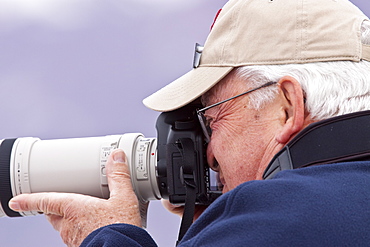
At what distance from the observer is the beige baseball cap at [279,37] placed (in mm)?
823

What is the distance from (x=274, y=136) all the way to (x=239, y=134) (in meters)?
0.07

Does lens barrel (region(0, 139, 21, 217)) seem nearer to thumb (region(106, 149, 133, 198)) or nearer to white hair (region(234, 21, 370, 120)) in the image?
thumb (region(106, 149, 133, 198))

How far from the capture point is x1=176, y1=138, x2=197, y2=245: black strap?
1.00 meters

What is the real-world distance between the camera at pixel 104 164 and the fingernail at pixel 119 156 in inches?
0.6

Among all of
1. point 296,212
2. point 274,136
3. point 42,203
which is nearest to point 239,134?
point 274,136

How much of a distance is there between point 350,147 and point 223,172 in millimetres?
267

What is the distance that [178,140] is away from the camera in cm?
103

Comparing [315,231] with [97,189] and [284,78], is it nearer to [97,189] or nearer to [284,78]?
[284,78]

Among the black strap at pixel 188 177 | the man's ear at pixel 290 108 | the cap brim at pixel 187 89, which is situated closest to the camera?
the man's ear at pixel 290 108

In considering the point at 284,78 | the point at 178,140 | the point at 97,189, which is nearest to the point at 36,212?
the point at 97,189

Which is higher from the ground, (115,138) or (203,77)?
(203,77)

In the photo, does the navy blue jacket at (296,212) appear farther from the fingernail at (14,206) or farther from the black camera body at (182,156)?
the fingernail at (14,206)

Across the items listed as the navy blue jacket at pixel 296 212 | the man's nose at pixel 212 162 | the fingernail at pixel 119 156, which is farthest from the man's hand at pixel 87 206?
the navy blue jacket at pixel 296 212

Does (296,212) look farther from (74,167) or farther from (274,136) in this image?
(74,167)
